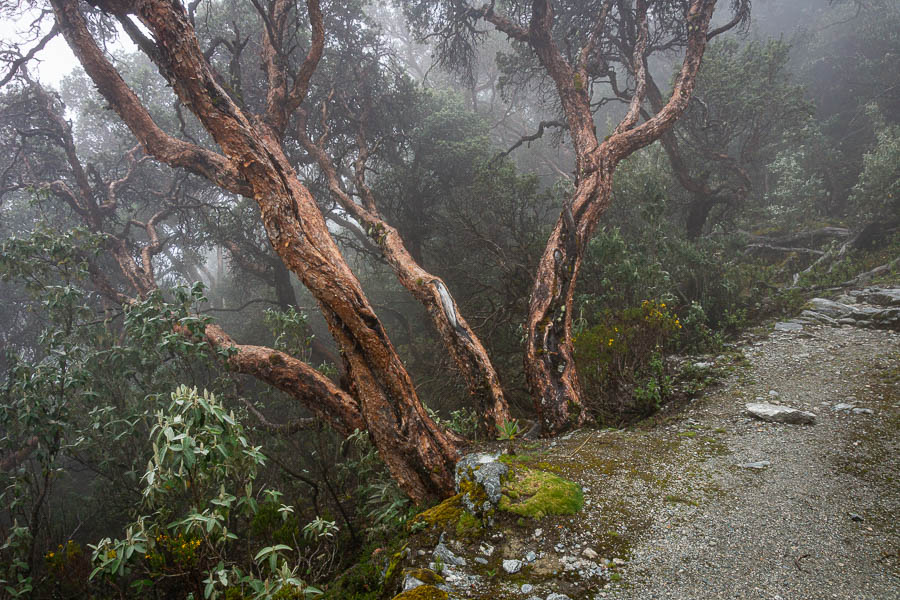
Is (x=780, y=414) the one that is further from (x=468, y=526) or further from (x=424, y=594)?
(x=424, y=594)

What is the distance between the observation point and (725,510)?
8.77 ft

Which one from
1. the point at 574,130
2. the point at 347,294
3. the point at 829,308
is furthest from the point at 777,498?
the point at 574,130

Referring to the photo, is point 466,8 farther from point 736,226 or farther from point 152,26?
point 736,226

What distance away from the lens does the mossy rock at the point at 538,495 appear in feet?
8.91

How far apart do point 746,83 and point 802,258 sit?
526 centimetres

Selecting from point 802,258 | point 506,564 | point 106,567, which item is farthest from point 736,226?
point 106,567

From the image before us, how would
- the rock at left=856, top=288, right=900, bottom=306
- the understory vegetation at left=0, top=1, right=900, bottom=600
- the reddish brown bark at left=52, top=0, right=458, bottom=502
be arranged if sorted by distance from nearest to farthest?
the understory vegetation at left=0, top=1, right=900, bottom=600
the reddish brown bark at left=52, top=0, right=458, bottom=502
the rock at left=856, top=288, right=900, bottom=306

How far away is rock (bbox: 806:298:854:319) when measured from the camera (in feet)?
20.1

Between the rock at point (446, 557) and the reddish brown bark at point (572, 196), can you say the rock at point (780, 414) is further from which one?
the rock at point (446, 557)

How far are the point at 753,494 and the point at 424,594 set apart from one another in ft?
7.26

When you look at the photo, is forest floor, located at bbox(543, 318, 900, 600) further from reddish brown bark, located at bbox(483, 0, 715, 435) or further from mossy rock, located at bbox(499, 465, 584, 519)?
reddish brown bark, located at bbox(483, 0, 715, 435)

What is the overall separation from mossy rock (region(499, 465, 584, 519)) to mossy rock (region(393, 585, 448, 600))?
2.42 feet

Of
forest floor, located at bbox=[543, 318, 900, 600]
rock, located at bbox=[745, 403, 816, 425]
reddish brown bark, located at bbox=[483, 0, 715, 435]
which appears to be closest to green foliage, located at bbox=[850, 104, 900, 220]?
reddish brown bark, located at bbox=[483, 0, 715, 435]

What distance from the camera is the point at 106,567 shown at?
2.87 metres
